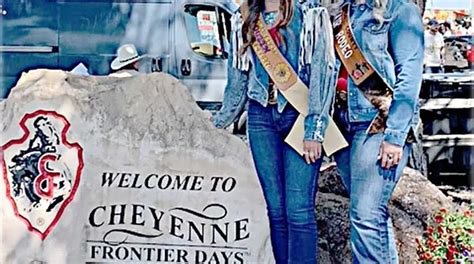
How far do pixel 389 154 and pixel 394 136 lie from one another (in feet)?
0.28

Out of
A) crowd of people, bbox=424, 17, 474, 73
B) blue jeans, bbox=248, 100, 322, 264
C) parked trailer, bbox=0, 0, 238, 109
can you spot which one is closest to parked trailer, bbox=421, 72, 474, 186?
crowd of people, bbox=424, 17, 474, 73

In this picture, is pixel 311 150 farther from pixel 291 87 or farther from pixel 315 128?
pixel 291 87

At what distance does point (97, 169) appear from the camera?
14.5 feet

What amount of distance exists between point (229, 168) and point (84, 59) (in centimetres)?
325

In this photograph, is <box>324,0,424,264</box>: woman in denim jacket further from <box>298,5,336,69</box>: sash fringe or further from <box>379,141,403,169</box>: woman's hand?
<box>298,5,336,69</box>: sash fringe

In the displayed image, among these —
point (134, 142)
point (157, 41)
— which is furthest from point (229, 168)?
point (157, 41)

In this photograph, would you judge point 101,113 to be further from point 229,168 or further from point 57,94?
point 229,168

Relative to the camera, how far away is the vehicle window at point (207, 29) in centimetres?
643

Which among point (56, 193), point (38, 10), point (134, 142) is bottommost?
point (56, 193)

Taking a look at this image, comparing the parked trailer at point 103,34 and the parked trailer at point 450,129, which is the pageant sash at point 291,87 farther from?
the parked trailer at point 103,34

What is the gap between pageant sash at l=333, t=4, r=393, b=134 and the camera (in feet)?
12.8

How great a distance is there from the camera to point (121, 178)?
4.41 meters

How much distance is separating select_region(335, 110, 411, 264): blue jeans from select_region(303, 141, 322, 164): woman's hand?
15 cm

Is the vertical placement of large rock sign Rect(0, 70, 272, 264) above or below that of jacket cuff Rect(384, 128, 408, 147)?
below
